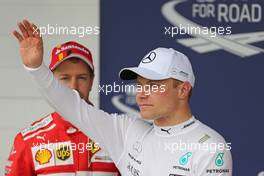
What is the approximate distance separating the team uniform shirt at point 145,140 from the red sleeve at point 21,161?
→ 227 mm

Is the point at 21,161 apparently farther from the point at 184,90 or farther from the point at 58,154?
the point at 184,90

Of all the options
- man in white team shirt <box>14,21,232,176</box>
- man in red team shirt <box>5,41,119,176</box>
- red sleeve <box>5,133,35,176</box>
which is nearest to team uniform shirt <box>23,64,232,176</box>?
man in white team shirt <box>14,21,232,176</box>

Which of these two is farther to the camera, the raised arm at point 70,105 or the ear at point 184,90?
the ear at point 184,90

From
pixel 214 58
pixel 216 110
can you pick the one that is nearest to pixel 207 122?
pixel 216 110

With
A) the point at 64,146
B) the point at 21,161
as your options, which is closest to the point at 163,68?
the point at 64,146

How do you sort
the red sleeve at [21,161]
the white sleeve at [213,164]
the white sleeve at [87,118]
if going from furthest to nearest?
1. the red sleeve at [21,161]
2. the white sleeve at [87,118]
3. the white sleeve at [213,164]

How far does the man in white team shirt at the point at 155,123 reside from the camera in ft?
8.64

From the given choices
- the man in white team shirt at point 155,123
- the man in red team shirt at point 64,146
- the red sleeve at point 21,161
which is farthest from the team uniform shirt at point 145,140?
the red sleeve at point 21,161

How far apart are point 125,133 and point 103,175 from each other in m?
0.18

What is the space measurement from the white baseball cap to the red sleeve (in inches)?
17.6

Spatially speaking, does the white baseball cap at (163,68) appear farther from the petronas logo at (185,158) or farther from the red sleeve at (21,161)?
the red sleeve at (21,161)

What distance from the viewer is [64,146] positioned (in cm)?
297

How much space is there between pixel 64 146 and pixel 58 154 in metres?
0.04

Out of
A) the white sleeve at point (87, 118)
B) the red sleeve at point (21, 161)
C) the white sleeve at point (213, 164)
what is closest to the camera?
the white sleeve at point (213, 164)
